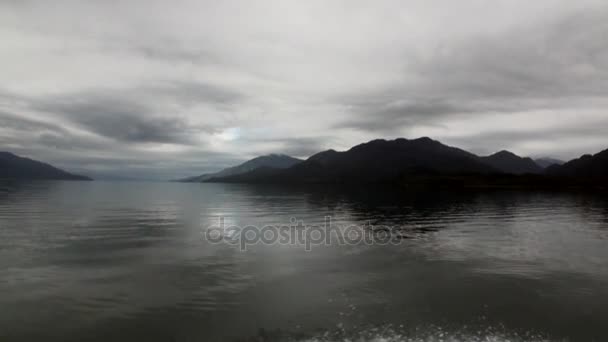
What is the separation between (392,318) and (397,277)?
8.03 metres

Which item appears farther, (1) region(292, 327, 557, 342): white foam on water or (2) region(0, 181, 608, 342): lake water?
(2) region(0, 181, 608, 342): lake water

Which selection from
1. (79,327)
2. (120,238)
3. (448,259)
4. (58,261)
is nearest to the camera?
(79,327)

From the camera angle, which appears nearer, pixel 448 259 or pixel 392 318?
pixel 392 318

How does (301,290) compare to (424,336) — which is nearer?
(424,336)

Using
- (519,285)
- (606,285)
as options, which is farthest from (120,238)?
(606,285)

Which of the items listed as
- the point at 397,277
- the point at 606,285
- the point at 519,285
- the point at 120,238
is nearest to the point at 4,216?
the point at 120,238

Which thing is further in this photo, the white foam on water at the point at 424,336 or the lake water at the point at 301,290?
the lake water at the point at 301,290

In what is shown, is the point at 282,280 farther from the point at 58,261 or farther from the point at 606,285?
the point at 606,285

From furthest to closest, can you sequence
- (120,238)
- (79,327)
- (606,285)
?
(120,238), (606,285), (79,327)

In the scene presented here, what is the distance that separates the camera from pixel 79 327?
1594 centimetres

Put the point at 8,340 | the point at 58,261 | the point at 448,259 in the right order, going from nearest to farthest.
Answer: the point at 8,340
the point at 58,261
the point at 448,259

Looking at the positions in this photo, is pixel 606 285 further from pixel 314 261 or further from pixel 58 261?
pixel 58 261

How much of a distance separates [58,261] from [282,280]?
20.6 metres

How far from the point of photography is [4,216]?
2245 inches
